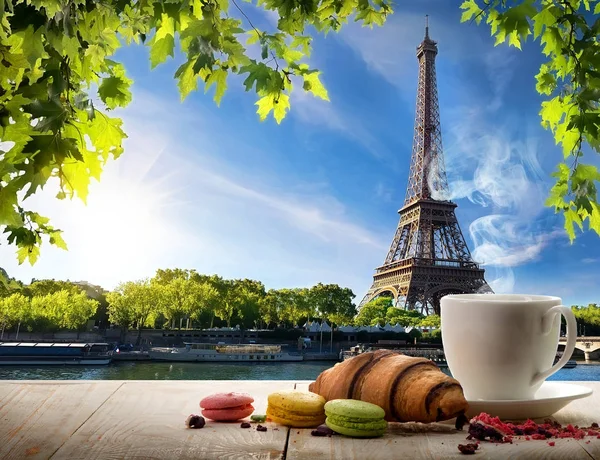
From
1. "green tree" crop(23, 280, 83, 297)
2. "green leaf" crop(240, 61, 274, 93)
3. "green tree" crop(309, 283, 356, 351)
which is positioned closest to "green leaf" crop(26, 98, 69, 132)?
"green leaf" crop(240, 61, 274, 93)

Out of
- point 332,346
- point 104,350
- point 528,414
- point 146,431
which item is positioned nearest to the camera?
point 146,431

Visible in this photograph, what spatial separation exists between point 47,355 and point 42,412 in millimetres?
31477

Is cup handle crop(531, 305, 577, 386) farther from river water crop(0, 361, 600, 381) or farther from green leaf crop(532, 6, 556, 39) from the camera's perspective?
river water crop(0, 361, 600, 381)

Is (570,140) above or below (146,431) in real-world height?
above

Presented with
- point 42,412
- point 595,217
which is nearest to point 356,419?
point 42,412

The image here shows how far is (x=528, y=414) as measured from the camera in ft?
4.58

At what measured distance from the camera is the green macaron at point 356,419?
3.72ft

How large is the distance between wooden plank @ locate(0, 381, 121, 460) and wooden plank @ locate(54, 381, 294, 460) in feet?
0.12

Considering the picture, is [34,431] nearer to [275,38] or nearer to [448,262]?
[275,38]

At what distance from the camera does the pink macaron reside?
129 cm

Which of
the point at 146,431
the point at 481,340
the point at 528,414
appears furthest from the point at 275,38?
the point at 528,414

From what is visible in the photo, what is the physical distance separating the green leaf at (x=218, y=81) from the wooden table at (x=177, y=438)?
89cm

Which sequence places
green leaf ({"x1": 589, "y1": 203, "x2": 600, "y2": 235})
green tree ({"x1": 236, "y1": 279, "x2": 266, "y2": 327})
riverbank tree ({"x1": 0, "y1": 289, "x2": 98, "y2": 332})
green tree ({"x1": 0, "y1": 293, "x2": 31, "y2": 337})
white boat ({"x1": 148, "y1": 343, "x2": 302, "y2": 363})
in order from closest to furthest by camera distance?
1. green leaf ({"x1": 589, "y1": 203, "x2": 600, "y2": 235})
2. white boat ({"x1": 148, "y1": 343, "x2": 302, "y2": 363})
3. green tree ({"x1": 0, "y1": 293, "x2": 31, "y2": 337})
4. riverbank tree ({"x1": 0, "y1": 289, "x2": 98, "y2": 332})
5. green tree ({"x1": 236, "y1": 279, "x2": 266, "y2": 327})

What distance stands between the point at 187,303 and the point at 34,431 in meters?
39.7
